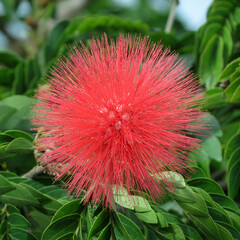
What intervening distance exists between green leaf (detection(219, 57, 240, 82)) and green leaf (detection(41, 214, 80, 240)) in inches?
49.3

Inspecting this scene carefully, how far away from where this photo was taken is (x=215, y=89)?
2.38 meters

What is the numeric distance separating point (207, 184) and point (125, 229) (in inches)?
20.0

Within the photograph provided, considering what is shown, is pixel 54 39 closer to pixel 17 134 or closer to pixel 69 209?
pixel 17 134

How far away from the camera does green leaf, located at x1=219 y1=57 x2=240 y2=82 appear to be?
221 cm

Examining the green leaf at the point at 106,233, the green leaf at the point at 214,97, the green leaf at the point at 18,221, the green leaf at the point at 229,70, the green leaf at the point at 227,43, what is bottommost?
the green leaf at the point at 18,221

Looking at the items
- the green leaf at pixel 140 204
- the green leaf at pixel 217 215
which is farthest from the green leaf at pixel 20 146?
the green leaf at pixel 217 215

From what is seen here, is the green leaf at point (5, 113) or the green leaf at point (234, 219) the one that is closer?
the green leaf at point (234, 219)

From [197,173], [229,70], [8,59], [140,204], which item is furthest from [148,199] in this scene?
[8,59]

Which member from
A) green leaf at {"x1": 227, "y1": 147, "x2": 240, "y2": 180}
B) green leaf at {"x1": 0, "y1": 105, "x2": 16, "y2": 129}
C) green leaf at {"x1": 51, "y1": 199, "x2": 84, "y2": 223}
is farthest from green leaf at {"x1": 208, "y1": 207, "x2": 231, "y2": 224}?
green leaf at {"x1": 0, "y1": 105, "x2": 16, "y2": 129}

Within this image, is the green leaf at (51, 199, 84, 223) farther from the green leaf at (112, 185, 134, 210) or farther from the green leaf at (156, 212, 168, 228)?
the green leaf at (156, 212, 168, 228)

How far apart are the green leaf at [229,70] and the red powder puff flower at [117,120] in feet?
1.07

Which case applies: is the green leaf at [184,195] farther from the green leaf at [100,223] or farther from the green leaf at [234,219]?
the green leaf at [100,223]

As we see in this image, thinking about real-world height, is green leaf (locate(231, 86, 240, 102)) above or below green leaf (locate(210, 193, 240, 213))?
above

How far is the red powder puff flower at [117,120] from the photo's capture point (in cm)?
189
